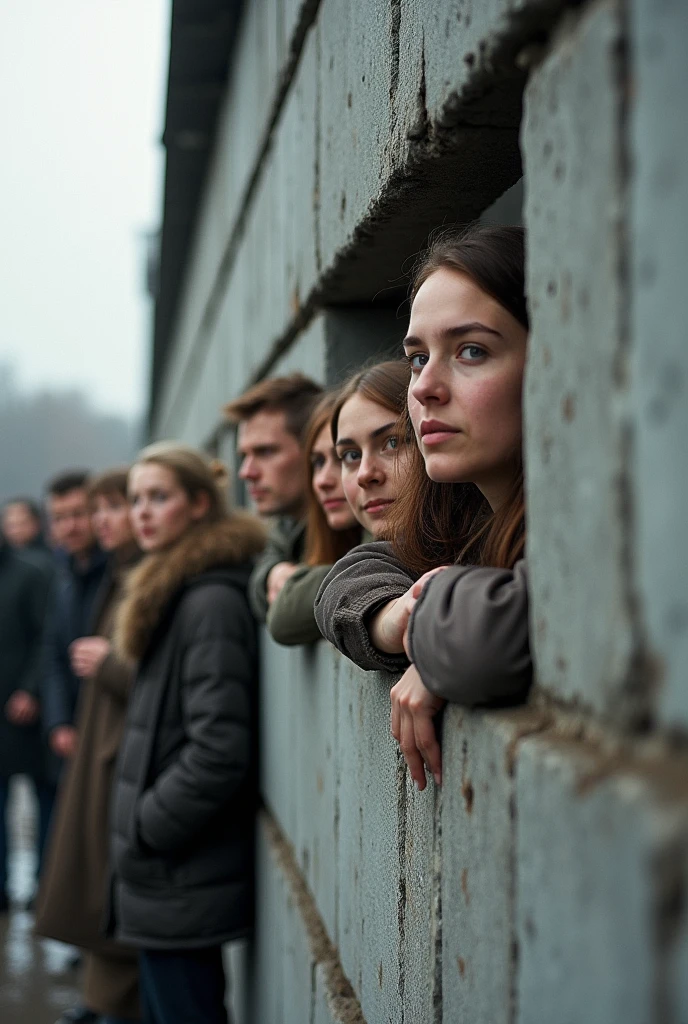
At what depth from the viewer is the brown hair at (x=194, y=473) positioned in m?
4.12

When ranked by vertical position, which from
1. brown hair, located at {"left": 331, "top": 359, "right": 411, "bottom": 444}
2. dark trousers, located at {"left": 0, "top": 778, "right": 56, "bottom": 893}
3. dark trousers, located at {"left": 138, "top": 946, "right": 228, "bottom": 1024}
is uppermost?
brown hair, located at {"left": 331, "top": 359, "right": 411, "bottom": 444}

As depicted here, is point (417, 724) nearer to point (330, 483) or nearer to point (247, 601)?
point (330, 483)

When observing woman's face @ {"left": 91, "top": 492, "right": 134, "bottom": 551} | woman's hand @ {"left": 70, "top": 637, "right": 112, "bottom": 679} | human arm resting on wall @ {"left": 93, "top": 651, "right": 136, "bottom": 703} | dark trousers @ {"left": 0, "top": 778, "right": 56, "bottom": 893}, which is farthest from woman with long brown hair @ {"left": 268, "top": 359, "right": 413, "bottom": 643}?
dark trousers @ {"left": 0, "top": 778, "right": 56, "bottom": 893}

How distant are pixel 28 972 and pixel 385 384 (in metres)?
4.70

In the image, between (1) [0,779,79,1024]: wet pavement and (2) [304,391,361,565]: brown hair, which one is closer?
(2) [304,391,361,565]: brown hair

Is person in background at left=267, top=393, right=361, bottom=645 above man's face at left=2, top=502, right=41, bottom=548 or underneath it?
above

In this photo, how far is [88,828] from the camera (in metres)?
4.54

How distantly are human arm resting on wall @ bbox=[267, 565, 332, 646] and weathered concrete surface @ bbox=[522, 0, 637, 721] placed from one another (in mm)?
1386

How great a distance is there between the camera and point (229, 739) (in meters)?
3.61

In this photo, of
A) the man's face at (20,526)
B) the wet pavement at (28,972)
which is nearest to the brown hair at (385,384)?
the wet pavement at (28,972)

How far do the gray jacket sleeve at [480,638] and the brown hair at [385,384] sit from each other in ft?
2.84

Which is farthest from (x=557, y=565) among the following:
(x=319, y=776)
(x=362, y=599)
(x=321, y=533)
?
(x=319, y=776)

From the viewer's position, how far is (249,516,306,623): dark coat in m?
3.28

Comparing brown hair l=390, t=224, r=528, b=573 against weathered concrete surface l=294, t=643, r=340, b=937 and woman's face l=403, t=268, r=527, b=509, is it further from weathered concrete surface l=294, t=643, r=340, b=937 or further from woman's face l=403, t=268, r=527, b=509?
weathered concrete surface l=294, t=643, r=340, b=937
